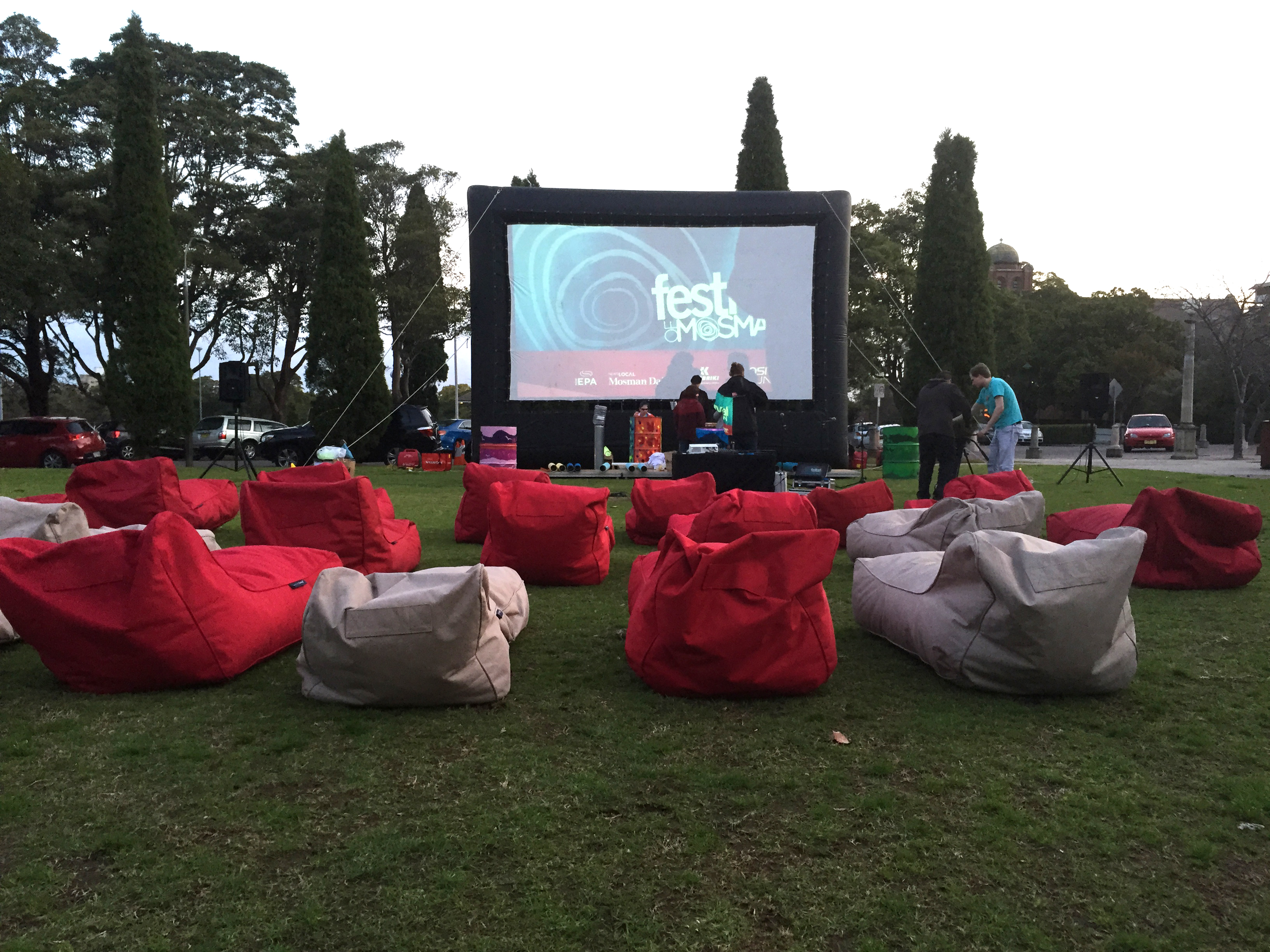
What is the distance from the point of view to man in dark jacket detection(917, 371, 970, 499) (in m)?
9.16

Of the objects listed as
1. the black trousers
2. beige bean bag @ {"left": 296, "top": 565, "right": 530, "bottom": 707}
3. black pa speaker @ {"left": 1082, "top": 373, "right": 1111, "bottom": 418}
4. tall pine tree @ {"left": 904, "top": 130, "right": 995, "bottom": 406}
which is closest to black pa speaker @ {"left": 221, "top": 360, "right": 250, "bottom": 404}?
black pa speaker @ {"left": 1082, "top": 373, "right": 1111, "bottom": 418}

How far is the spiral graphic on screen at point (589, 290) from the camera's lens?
49.0 feet

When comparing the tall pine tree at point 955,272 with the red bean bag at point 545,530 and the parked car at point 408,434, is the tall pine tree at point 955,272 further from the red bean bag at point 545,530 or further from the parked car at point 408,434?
the red bean bag at point 545,530

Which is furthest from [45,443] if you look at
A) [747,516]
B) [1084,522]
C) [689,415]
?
[1084,522]

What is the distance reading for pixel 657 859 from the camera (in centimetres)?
223

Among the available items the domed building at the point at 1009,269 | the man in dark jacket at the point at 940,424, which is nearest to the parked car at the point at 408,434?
the man in dark jacket at the point at 940,424

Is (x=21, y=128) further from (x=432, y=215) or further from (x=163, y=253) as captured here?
(x=432, y=215)

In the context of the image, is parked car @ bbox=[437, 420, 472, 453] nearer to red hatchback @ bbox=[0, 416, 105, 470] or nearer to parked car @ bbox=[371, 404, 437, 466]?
parked car @ bbox=[371, 404, 437, 466]

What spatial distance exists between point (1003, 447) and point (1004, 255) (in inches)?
2509

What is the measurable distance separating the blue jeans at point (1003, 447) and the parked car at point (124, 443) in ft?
48.5

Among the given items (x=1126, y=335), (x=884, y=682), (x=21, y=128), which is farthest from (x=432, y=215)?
(x=1126, y=335)

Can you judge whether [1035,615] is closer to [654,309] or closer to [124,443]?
[654,309]

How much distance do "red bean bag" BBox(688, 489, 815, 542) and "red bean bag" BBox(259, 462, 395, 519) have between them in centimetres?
218

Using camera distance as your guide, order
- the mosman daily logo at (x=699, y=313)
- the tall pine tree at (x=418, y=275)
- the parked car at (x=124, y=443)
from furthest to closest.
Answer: the tall pine tree at (x=418, y=275), the parked car at (x=124, y=443), the mosman daily logo at (x=699, y=313)
